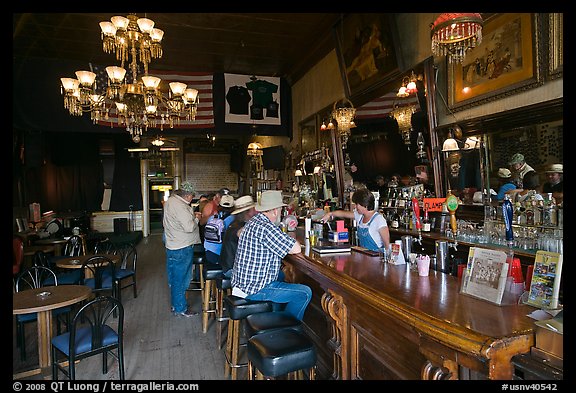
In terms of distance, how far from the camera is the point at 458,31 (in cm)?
272

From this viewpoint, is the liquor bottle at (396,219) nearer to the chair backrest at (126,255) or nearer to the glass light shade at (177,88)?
the glass light shade at (177,88)

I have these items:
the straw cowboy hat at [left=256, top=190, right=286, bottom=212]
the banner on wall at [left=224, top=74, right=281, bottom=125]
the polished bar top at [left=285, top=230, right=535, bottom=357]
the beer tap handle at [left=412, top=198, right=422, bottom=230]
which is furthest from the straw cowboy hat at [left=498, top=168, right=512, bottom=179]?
the banner on wall at [left=224, top=74, right=281, bottom=125]

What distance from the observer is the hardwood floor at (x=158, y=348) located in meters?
3.21

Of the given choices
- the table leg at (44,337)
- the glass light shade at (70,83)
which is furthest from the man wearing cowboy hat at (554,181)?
the glass light shade at (70,83)

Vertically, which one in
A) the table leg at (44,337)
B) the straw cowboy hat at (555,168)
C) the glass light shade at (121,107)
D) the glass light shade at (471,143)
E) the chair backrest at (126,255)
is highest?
the glass light shade at (121,107)

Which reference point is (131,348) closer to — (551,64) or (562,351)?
(562,351)

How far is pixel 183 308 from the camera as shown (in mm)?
4832

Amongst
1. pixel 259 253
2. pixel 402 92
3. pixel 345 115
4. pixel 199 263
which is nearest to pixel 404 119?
pixel 402 92

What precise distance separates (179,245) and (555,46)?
4.42 meters

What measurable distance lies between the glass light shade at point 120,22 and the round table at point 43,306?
3035 mm

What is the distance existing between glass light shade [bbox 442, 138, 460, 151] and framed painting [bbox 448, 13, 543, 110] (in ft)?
1.03

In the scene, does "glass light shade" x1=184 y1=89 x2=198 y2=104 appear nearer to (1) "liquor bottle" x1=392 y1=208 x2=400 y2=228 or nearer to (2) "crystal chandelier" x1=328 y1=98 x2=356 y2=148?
(2) "crystal chandelier" x1=328 y1=98 x2=356 y2=148

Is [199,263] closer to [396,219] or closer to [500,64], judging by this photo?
[396,219]
